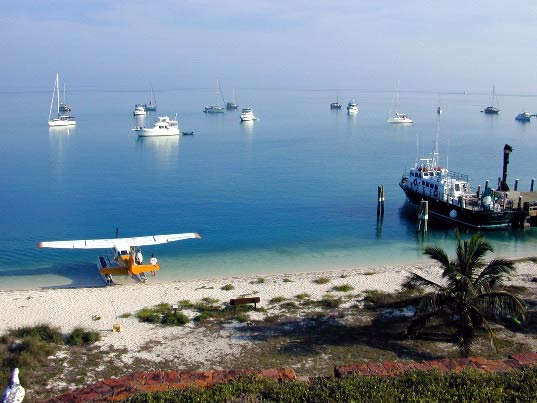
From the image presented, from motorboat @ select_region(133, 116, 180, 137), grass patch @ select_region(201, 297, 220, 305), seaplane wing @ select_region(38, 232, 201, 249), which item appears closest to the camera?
grass patch @ select_region(201, 297, 220, 305)

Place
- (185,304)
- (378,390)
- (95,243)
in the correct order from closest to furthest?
1. (378,390)
2. (185,304)
3. (95,243)

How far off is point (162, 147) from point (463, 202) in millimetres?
66619

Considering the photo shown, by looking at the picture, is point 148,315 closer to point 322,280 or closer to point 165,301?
point 165,301

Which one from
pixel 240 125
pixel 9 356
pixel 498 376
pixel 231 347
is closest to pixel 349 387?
pixel 498 376

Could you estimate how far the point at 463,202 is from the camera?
1959 inches

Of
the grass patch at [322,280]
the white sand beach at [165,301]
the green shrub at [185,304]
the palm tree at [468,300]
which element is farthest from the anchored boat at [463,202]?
the green shrub at [185,304]

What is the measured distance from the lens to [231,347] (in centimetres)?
2238

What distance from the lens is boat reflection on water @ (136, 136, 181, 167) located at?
90688 millimetres

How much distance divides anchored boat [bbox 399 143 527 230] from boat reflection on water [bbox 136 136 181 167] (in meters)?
42.9

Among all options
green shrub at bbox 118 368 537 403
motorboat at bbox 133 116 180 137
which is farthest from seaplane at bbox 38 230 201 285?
motorboat at bbox 133 116 180 137

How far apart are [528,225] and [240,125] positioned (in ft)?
332

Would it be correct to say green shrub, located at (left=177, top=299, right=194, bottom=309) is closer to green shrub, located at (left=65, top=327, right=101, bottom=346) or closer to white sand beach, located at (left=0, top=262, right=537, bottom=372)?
white sand beach, located at (left=0, top=262, right=537, bottom=372)

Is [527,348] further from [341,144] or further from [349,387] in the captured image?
[341,144]

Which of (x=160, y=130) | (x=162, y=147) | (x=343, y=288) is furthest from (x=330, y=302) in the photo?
(x=160, y=130)
